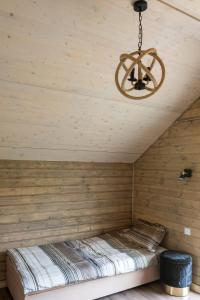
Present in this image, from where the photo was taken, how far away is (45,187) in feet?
12.5

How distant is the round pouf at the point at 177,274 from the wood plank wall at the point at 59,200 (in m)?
1.29

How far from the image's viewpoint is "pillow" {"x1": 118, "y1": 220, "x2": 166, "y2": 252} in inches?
146

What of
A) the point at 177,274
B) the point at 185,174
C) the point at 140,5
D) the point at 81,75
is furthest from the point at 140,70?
the point at 177,274

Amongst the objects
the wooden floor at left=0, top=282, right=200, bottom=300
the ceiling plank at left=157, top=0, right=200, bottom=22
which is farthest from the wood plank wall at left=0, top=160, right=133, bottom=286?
the ceiling plank at left=157, top=0, right=200, bottom=22

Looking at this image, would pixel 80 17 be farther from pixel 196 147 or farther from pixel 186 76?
pixel 196 147

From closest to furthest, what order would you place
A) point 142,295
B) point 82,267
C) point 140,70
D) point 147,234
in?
point 140,70
point 82,267
point 142,295
point 147,234

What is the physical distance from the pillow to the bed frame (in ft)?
1.00

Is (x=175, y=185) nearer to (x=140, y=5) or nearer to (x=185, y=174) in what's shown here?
(x=185, y=174)

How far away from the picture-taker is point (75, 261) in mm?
3152

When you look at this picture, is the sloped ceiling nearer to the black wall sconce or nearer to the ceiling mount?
the ceiling mount

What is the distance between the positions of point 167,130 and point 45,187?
1.97 m

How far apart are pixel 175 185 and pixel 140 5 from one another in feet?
8.09

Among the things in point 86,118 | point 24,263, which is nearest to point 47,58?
point 86,118

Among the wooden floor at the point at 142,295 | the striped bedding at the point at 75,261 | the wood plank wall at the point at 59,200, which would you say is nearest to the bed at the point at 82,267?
the striped bedding at the point at 75,261
